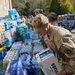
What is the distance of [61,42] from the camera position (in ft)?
8.06

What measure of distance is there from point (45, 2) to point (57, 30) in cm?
2501

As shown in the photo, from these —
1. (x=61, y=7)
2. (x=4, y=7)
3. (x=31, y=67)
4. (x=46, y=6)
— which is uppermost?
(x=31, y=67)

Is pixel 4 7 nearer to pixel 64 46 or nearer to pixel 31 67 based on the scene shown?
pixel 31 67

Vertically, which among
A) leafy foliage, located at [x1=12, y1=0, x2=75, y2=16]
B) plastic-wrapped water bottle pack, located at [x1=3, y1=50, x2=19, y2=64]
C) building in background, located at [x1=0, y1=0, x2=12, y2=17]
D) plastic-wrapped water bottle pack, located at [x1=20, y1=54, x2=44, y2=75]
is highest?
plastic-wrapped water bottle pack, located at [x1=20, y1=54, x2=44, y2=75]

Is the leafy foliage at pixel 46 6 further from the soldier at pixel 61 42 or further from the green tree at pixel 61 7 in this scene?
the soldier at pixel 61 42

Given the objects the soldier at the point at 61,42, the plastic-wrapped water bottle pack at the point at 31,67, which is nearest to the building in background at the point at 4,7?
the plastic-wrapped water bottle pack at the point at 31,67

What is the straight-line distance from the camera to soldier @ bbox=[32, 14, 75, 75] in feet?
7.90

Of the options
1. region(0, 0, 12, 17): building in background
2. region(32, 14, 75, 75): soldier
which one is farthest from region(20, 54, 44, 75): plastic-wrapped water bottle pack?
region(0, 0, 12, 17): building in background

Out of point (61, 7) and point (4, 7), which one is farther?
point (61, 7)

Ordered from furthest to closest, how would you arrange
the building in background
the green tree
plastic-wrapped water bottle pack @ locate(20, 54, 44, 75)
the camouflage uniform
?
1. the green tree
2. the building in background
3. plastic-wrapped water bottle pack @ locate(20, 54, 44, 75)
4. the camouflage uniform

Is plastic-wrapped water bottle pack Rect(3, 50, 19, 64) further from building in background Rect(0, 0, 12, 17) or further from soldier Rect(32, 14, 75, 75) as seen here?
building in background Rect(0, 0, 12, 17)

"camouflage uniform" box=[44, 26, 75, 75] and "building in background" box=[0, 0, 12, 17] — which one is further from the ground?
"camouflage uniform" box=[44, 26, 75, 75]

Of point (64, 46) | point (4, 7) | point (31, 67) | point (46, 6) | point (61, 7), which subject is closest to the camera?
point (64, 46)

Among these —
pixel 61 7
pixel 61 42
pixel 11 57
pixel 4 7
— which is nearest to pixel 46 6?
pixel 61 7
